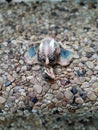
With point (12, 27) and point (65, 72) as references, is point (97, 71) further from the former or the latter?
point (12, 27)

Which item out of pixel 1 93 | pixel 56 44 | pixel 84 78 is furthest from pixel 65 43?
pixel 1 93

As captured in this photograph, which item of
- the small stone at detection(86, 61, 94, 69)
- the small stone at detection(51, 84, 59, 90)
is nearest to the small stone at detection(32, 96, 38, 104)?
the small stone at detection(51, 84, 59, 90)

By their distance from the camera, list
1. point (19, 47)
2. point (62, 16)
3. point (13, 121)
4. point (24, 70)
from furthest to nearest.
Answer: point (62, 16) < point (19, 47) < point (24, 70) < point (13, 121)

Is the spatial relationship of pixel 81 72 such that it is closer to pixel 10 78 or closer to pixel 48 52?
pixel 48 52

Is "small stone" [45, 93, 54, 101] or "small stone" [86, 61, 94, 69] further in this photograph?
"small stone" [86, 61, 94, 69]

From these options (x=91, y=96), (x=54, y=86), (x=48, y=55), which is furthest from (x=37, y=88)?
(x=91, y=96)

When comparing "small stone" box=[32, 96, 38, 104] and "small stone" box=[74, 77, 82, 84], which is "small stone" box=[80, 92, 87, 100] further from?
"small stone" box=[32, 96, 38, 104]
